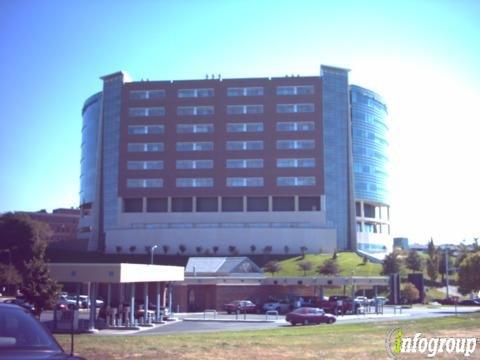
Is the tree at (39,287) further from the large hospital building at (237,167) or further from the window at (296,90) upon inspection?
the window at (296,90)

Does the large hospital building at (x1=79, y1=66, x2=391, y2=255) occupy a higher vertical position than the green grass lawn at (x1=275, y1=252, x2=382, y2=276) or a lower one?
higher

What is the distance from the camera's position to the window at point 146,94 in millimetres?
115812

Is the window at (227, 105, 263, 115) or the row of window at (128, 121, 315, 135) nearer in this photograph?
the row of window at (128, 121, 315, 135)

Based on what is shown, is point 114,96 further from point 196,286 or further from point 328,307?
point 328,307

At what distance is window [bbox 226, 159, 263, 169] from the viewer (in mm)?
110438

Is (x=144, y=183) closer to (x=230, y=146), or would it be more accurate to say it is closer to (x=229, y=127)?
(x=230, y=146)

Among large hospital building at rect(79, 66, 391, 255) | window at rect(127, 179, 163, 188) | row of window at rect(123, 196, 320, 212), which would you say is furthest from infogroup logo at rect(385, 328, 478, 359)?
window at rect(127, 179, 163, 188)

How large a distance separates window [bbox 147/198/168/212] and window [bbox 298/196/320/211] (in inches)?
1092

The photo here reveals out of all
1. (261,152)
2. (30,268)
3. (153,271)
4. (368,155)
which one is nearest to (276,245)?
(261,152)

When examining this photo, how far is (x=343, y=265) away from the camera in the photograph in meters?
94.8

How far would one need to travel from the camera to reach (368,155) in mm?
120750

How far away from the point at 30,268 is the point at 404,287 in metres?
53.1

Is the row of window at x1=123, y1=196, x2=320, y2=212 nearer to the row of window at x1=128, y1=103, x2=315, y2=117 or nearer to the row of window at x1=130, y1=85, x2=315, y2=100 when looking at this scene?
the row of window at x1=128, y1=103, x2=315, y2=117

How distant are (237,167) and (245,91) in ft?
52.8
